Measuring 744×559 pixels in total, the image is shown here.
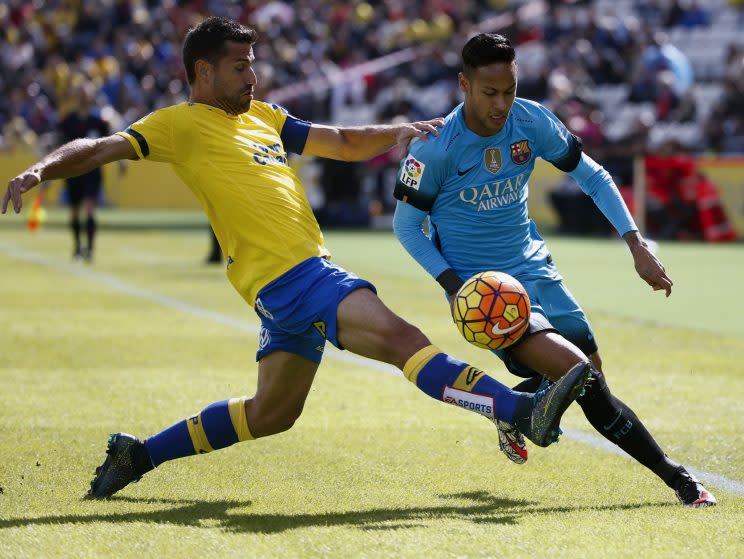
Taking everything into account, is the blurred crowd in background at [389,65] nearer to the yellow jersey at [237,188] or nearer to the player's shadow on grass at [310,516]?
the yellow jersey at [237,188]

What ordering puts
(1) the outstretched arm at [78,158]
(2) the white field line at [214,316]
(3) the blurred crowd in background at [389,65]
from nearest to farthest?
(1) the outstretched arm at [78,158] → (2) the white field line at [214,316] → (3) the blurred crowd in background at [389,65]

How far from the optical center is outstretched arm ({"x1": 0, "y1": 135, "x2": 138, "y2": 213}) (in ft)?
17.8

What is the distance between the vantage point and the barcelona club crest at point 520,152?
618cm

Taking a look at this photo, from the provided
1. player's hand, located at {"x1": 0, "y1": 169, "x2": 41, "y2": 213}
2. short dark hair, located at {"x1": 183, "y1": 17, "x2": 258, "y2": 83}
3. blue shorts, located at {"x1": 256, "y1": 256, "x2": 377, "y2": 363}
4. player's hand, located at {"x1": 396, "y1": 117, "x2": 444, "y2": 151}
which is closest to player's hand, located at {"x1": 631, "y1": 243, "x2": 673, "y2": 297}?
player's hand, located at {"x1": 396, "y1": 117, "x2": 444, "y2": 151}

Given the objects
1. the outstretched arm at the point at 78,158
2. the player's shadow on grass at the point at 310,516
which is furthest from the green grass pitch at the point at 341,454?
the outstretched arm at the point at 78,158

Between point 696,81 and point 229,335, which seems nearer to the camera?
point 229,335

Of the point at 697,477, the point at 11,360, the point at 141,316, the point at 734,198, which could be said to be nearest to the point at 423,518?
the point at 697,477

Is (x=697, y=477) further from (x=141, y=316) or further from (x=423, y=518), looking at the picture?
(x=141, y=316)

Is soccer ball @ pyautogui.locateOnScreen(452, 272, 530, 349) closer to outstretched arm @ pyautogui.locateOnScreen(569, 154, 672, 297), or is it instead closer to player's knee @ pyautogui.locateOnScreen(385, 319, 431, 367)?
player's knee @ pyautogui.locateOnScreen(385, 319, 431, 367)

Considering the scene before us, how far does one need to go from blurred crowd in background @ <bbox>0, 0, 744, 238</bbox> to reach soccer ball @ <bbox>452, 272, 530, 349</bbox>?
11967 millimetres

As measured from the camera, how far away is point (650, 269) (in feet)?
19.5

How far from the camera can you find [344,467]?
21.5 feet

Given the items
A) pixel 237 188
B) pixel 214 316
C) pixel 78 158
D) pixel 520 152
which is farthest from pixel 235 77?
pixel 214 316

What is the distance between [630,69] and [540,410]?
23640 millimetres
